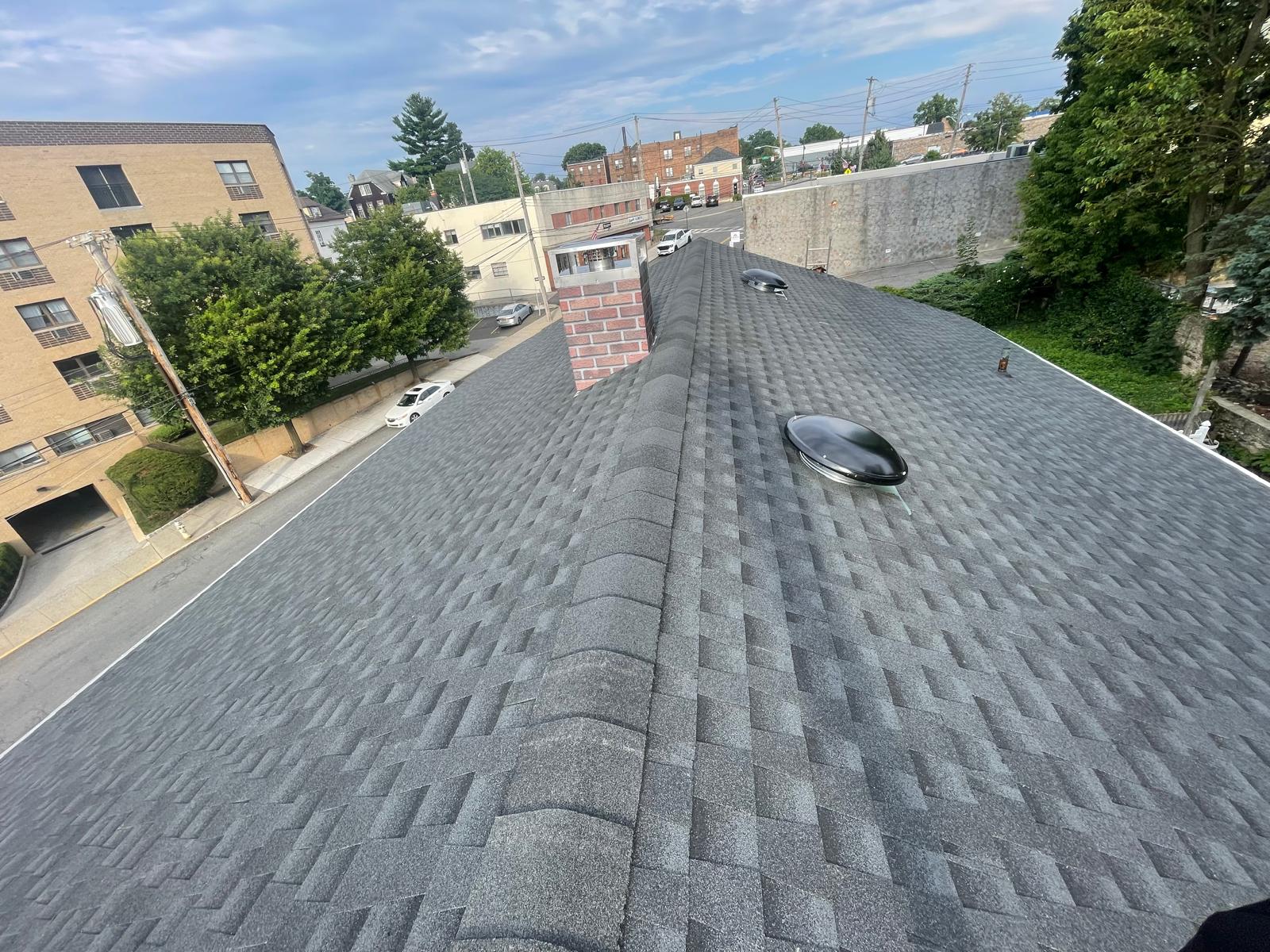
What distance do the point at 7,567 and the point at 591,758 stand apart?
28765 mm

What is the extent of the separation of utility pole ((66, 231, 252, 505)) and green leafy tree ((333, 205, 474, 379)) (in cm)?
749

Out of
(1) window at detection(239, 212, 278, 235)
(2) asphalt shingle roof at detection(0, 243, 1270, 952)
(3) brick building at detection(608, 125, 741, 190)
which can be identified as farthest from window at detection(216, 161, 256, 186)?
(3) brick building at detection(608, 125, 741, 190)

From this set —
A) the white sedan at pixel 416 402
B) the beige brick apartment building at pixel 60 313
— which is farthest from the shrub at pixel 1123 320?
the beige brick apartment building at pixel 60 313

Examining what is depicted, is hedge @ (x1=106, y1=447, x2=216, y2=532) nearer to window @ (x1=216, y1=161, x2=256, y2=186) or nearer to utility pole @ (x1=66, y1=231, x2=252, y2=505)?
utility pole @ (x1=66, y1=231, x2=252, y2=505)

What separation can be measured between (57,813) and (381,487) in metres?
4.89

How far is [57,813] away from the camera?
4.30 meters

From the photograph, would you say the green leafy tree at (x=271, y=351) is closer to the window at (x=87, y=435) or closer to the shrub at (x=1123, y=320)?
the window at (x=87, y=435)

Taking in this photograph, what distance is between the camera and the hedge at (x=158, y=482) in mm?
19594

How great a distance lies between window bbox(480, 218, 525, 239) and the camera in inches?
1667

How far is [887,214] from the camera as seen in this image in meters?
36.1

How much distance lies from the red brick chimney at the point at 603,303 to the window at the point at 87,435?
1117 inches

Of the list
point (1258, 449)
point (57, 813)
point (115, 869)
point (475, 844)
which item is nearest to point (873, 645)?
point (475, 844)

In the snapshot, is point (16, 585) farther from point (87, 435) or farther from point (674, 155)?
point (674, 155)

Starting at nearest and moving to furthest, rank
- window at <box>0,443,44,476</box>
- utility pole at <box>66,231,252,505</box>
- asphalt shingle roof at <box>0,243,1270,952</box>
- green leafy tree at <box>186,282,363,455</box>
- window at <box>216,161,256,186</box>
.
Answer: asphalt shingle roof at <box>0,243,1270,952</box> → utility pole at <box>66,231,252,505</box> → green leafy tree at <box>186,282,363,455</box> → window at <box>0,443,44,476</box> → window at <box>216,161,256,186</box>
